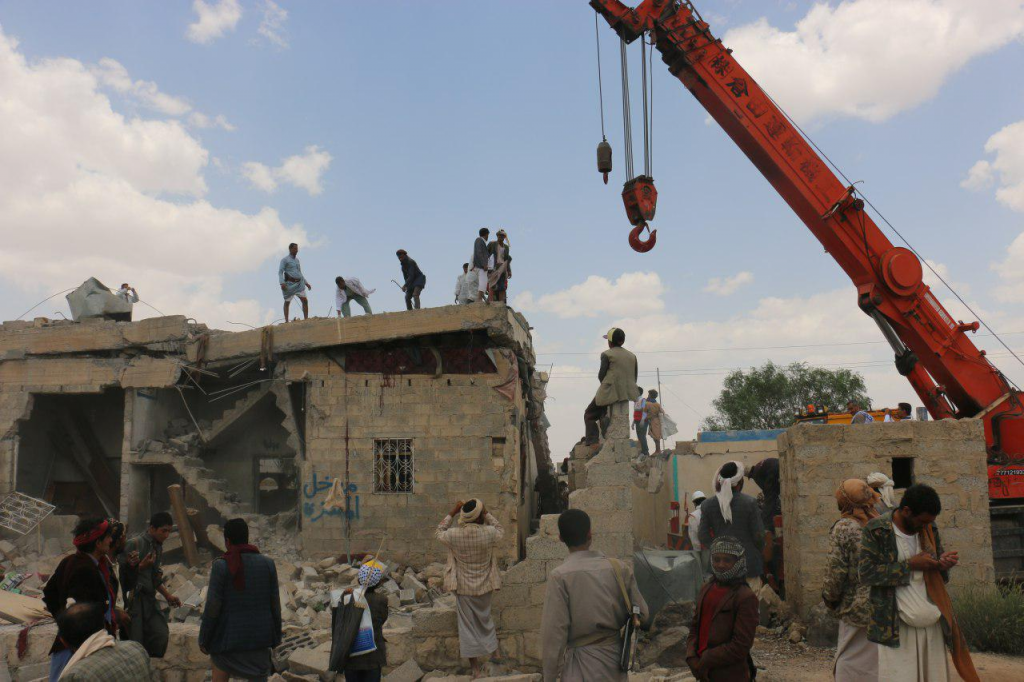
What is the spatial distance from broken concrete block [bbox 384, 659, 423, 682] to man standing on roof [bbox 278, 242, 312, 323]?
8.92m

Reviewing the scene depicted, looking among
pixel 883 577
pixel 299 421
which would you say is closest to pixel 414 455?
pixel 299 421

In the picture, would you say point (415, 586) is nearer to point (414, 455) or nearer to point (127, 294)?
point (414, 455)

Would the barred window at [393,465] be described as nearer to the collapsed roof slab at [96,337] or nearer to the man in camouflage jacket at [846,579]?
the collapsed roof slab at [96,337]

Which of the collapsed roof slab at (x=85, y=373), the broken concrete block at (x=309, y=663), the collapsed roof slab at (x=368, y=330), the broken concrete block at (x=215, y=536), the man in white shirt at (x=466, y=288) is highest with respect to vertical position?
the man in white shirt at (x=466, y=288)

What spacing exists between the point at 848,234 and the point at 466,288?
683 centimetres

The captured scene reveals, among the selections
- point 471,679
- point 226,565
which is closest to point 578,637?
point 226,565

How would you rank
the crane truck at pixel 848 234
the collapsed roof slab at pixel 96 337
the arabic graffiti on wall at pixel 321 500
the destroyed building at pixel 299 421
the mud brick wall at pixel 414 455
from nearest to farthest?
1. the crane truck at pixel 848 234
2. the mud brick wall at pixel 414 455
3. the destroyed building at pixel 299 421
4. the arabic graffiti on wall at pixel 321 500
5. the collapsed roof slab at pixel 96 337

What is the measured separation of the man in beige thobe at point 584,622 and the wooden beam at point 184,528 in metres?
11.2

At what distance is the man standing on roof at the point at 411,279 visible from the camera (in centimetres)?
1434

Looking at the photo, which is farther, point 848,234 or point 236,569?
point 848,234

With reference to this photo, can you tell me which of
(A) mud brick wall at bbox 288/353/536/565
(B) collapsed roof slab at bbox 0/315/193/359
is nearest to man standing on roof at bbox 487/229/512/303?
(A) mud brick wall at bbox 288/353/536/565

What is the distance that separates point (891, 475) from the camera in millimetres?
8070

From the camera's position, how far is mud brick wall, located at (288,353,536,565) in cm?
1286

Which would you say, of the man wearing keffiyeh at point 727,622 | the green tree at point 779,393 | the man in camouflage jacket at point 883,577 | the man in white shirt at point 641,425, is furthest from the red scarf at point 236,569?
the green tree at point 779,393
